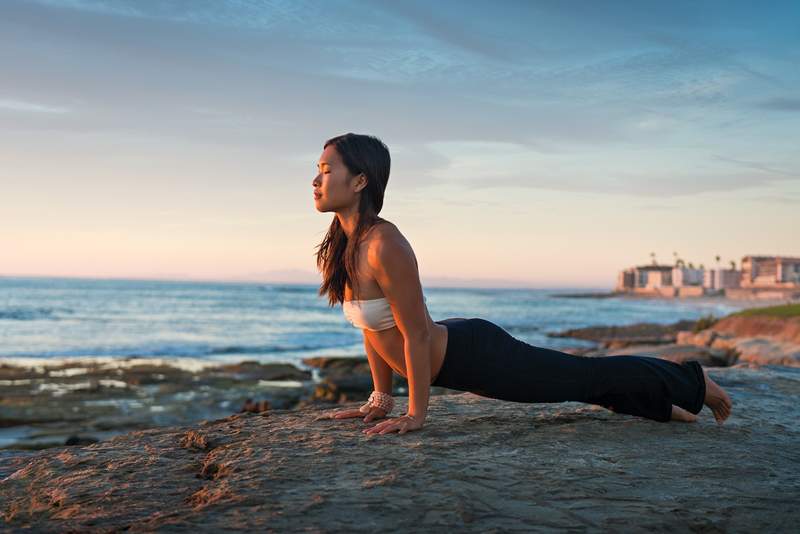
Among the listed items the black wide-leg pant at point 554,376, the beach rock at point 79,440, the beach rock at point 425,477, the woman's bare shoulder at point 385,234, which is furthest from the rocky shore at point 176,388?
the woman's bare shoulder at point 385,234

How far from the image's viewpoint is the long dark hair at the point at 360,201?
3.13 m

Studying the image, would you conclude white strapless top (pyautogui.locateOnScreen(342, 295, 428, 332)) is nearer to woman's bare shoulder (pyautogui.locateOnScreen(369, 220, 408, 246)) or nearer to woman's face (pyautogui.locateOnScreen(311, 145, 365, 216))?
woman's bare shoulder (pyautogui.locateOnScreen(369, 220, 408, 246))

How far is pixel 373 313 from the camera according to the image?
318 cm

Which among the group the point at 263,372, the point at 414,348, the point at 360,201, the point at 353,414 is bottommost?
the point at 263,372

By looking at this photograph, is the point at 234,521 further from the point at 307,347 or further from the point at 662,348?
the point at 307,347

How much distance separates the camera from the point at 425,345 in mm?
3094

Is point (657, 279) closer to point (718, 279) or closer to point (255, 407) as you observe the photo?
point (718, 279)

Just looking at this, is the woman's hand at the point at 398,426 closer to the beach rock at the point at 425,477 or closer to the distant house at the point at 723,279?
the beach rock at the point at 425,477

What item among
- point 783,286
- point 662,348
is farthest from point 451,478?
point 783,286

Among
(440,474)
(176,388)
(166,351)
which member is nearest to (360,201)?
(440,474)

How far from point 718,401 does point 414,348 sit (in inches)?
61.8

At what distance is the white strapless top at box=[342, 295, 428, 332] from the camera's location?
316 centimetres

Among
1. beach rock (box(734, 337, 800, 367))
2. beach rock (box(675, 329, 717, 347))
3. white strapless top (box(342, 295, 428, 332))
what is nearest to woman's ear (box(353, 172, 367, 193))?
white strapless top (box(342, 295, 428, 332))

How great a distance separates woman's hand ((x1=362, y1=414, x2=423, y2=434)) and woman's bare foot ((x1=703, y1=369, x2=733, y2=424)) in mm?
1472
